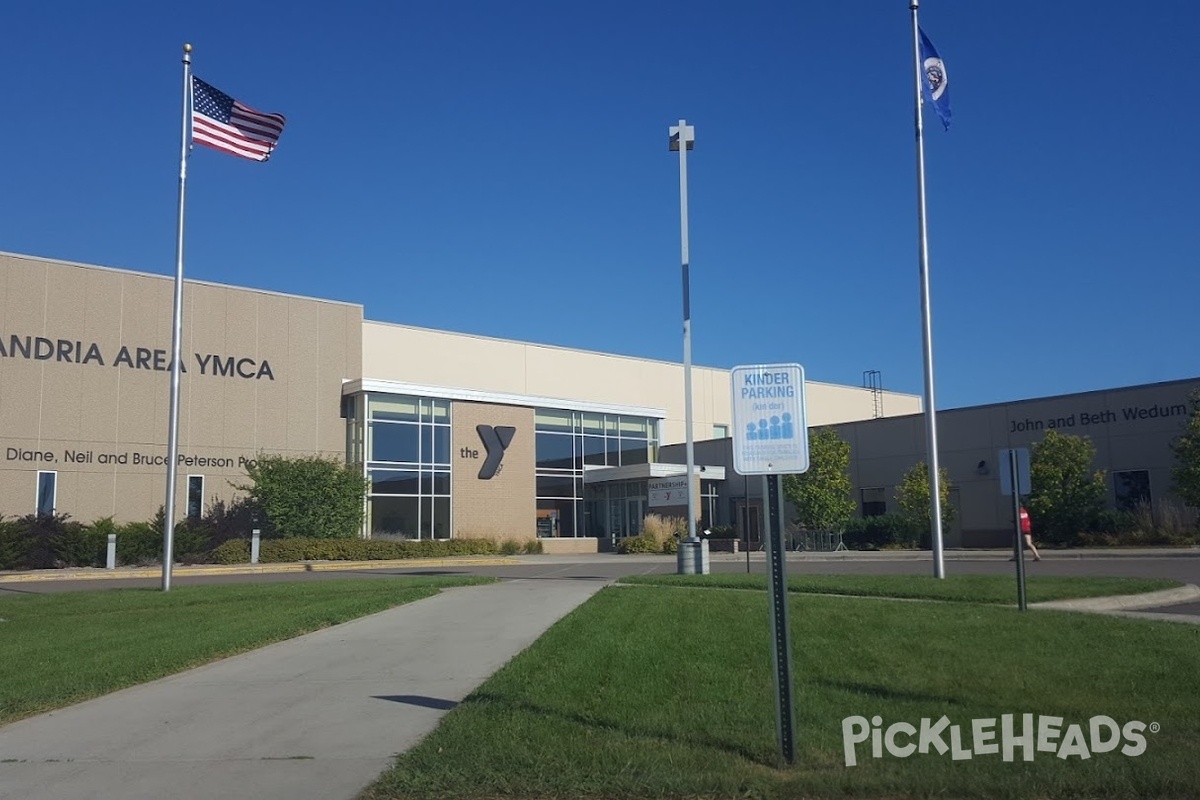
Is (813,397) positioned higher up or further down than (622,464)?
higher up

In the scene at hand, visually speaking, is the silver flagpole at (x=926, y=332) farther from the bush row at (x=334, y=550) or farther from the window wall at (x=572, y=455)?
the window wall at (x=572, y=455)

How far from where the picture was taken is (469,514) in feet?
148

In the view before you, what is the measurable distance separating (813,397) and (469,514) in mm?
30438

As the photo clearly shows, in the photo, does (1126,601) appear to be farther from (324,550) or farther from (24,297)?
(24,297)

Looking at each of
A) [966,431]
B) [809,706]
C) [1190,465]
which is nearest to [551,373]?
[966,431]

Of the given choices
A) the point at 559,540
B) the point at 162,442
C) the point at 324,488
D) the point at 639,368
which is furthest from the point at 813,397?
the point at 162,442

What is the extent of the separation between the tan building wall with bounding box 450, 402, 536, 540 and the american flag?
2322cm

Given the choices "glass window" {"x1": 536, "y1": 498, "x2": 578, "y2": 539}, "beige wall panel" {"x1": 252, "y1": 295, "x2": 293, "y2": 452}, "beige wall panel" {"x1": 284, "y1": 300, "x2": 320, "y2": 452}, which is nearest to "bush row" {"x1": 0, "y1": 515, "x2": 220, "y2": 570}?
"beige wall panel" {"x1": 252, "y1": 295, "x2": 293, "y2": 452}

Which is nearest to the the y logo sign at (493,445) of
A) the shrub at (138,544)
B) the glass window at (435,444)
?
the glass window at (435,444)

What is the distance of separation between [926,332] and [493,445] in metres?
28.6

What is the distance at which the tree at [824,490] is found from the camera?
139 ft

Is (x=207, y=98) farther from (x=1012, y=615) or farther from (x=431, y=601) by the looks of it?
(x=1012, y=615)

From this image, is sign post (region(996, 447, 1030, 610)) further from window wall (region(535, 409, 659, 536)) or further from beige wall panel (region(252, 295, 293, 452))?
window wall (region(535, 409, 659, 536))

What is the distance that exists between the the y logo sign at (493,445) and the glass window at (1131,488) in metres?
24.7
